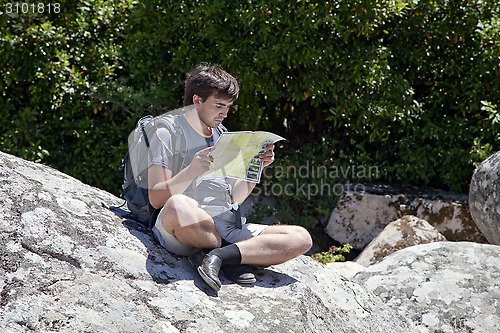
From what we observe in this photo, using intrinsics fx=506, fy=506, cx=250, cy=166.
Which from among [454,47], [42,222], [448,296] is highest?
[454,47]

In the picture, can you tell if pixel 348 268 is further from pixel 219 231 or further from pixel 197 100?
pixel 197 100

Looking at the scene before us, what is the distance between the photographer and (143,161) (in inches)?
114

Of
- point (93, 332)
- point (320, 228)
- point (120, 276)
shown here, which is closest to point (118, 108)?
point (320, 228)

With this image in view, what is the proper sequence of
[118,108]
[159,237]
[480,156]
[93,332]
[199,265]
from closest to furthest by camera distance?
[93,332], [199,265], [159,237], [480,156], [118,108]

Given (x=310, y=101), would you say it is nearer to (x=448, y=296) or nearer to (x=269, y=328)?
(x=448, y=296)

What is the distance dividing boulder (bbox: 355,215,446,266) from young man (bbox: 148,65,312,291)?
8.19 ft

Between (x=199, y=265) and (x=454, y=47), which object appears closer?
(x=199, y=265)

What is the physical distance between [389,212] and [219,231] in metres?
3.51

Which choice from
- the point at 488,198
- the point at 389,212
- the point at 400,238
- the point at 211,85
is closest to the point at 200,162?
the point at 211,85

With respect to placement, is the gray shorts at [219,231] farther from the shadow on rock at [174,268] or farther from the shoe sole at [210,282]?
the shoe sole at [210,282]

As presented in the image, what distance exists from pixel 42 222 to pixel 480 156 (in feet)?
16.1

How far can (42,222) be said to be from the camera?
2514mm

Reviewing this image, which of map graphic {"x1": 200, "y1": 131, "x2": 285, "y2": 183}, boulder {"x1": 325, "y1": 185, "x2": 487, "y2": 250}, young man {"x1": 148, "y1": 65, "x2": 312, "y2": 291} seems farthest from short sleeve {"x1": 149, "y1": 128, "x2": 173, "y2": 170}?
boulder {"x1": 325, "y1": 185, "x2": 487, "y2": 250}

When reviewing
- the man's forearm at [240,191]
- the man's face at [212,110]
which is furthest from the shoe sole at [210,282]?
the man's face at [212,110]
